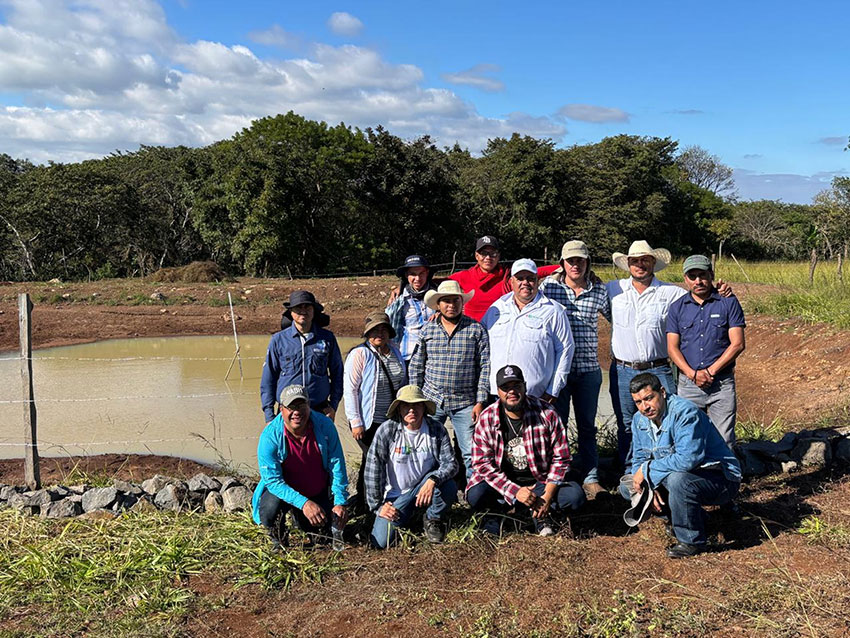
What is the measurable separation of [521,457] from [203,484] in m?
2.38

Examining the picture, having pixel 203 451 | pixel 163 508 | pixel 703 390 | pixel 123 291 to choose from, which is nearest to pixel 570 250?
pixel 703 390

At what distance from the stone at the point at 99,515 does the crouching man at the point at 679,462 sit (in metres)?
3.40

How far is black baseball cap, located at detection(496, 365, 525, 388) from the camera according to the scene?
13.9 feet

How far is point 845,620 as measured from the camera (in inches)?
124

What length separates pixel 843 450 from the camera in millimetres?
5570

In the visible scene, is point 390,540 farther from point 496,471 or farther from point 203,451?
point 203,451

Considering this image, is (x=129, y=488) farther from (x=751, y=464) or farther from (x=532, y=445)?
(x=751, y=464)

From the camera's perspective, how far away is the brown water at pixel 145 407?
7.80m

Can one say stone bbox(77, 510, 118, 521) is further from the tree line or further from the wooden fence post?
the tree line

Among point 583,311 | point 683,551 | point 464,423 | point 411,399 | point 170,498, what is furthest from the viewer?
point 170,498

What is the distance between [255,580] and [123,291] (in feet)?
62.6

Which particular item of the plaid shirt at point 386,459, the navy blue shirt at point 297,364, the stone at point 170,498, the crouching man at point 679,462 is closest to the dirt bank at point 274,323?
the crouching man at point 679,462

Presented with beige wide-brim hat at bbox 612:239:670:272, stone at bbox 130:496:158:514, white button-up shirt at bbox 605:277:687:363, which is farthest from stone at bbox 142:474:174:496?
beige wide-brim hat at bbox 612:239:670:272

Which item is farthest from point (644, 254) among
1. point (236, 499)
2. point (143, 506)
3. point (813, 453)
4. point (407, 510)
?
point (143, 506)
